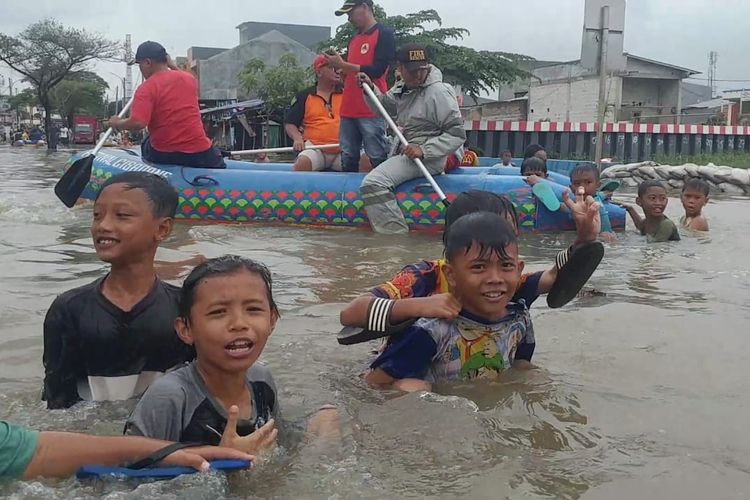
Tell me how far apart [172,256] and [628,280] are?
9.60ft

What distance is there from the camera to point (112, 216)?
8.49 ft

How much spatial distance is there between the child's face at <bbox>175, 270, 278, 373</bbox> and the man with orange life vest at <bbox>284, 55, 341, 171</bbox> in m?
5.99

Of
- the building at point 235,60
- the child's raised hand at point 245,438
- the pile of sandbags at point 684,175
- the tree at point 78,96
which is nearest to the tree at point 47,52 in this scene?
the building at point 235,60

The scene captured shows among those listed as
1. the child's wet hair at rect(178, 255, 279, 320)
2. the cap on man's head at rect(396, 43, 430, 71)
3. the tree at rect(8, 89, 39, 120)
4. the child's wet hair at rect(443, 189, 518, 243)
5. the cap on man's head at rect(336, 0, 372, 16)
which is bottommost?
the child's wet hair at rect(178, 255, 279, 320)

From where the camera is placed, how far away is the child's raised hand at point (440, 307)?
266 centimetres

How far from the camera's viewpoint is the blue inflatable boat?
7035 millimetres

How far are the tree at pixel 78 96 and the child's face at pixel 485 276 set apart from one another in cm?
5447

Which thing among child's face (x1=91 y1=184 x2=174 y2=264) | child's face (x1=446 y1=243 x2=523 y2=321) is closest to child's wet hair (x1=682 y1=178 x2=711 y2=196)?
child's face (x1=446 y1=243 x2=523 y2=321)

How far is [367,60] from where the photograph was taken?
7.28 m

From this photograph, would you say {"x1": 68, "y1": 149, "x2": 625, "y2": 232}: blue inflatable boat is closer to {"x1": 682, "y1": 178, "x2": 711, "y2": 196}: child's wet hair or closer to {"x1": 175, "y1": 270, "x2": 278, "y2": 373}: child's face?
{"x1": 682, "y1": 178, "x2": 711, "y2": 196}: child's wet hair

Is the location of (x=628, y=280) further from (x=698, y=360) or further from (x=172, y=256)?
(x=172, y=256)

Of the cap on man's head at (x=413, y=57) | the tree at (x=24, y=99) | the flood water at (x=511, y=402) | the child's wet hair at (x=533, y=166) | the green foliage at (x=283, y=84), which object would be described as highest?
the tree at (x=24, y=99)

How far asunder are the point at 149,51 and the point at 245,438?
5493 mm

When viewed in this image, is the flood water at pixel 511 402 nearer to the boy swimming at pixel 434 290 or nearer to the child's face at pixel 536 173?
the boy swimming at pixel 434 290
